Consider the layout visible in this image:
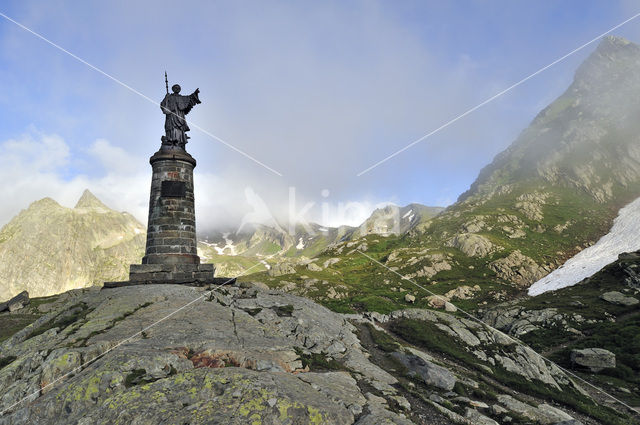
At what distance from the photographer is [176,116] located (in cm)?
2920

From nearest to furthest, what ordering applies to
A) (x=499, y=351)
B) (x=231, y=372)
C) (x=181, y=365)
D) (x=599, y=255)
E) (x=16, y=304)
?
(x=231, y=372) → (x=181, y=365) → (x=499, y=351) → (x=16, y=304) → (x=599, y=255)

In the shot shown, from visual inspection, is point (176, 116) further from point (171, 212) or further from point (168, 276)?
point (168, 276)

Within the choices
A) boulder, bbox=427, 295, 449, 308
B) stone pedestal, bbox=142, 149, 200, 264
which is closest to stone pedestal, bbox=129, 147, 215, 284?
stone pedestal, bbox=142, 149, 200, 264

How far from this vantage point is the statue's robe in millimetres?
29094

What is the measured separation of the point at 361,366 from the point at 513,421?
7734 mm

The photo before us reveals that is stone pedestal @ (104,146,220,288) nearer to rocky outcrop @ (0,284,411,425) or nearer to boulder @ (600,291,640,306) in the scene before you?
rocky outcrop @ (0,284,411,425)

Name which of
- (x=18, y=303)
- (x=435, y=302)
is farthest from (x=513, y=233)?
(x=18, y=303)

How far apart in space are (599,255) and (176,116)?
11075 centimetres

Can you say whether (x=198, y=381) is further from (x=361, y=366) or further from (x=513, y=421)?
(x=513, y=421)

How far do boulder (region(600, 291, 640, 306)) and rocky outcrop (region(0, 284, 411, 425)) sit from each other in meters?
56.7

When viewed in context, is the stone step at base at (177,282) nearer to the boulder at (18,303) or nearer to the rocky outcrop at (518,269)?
the boulder at (18,303)

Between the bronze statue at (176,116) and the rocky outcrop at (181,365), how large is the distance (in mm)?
12899

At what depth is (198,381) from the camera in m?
11.9

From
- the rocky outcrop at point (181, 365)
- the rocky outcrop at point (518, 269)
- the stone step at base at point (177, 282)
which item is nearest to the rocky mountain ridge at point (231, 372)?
the rocky outcrop at point (181, 365)
